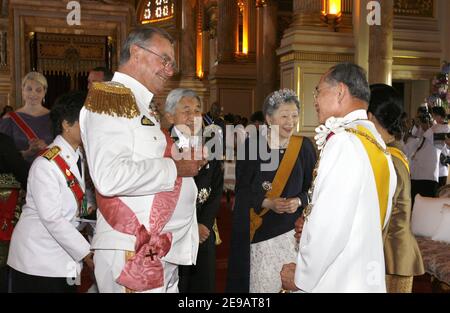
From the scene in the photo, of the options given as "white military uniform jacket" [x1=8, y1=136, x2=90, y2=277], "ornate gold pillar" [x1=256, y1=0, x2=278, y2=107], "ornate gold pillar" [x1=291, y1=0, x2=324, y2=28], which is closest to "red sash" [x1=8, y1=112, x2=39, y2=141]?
"white military uniform jacket" [x1=8, y1=136, x2=90, y2=277]

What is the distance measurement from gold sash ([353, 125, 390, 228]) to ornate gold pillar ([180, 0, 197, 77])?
17816 mm

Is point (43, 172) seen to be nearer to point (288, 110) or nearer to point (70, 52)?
point (288, 110)

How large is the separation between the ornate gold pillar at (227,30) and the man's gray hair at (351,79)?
15.3 metres

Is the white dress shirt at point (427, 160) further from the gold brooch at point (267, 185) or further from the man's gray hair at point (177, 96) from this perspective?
the man's gray hair at point (177, 96)

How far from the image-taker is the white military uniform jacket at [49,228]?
257cm

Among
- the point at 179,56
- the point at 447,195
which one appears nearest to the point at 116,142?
the point at 447,195

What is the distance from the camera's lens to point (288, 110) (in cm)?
363

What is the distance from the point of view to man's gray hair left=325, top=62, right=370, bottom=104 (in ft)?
7.00

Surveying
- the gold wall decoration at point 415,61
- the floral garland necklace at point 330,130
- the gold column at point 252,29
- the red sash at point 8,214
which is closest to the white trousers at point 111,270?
the floral garland necklace at point 330,130

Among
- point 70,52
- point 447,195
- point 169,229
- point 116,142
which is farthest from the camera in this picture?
point 70,52

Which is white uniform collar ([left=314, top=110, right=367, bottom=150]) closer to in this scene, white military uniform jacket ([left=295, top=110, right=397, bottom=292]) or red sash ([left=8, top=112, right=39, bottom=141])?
white military uniform jacket ([left=295, top=110, right=397, bottom=292])

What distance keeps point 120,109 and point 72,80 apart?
50.6 ft

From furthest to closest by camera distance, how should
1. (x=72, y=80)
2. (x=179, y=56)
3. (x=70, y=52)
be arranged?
(x=179, y=56)
(x=72, y=80)
(x=70, y=52)

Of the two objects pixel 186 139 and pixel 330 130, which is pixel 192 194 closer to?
pixel 330 130
